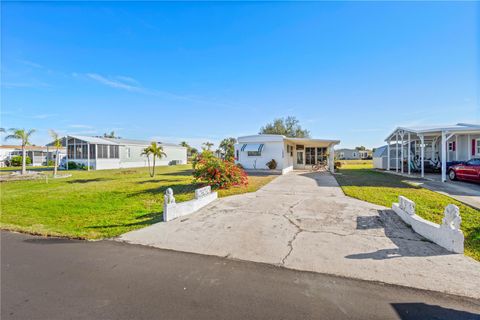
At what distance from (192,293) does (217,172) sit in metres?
7.99

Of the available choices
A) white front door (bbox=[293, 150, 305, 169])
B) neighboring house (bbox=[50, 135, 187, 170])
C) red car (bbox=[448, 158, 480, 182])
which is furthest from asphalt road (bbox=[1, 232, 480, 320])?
neighboring house (bbox=[50, 135, 187, 170])

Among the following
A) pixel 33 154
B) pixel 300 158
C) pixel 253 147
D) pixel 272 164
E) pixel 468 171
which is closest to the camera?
pixel 468 171

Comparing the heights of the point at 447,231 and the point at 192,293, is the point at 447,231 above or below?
above

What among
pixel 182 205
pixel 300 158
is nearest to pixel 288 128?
pixel 300 158

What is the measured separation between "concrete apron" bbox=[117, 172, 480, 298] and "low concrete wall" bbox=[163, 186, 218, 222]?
11.1 inches

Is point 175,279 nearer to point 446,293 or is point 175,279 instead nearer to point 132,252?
point 132,252

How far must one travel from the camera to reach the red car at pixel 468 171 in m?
11.3

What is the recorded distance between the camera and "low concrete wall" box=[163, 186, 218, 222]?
6.52m

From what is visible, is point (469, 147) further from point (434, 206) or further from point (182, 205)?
point (182, 205)

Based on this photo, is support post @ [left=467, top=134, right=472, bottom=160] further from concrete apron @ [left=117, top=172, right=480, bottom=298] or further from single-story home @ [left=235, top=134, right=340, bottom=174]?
concrete apron @ [left=117, top=172, right=480, bottom=298]

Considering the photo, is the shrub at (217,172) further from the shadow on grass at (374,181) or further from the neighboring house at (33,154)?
the neighboring house at (33,154)

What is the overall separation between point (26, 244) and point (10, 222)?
2.93 metres

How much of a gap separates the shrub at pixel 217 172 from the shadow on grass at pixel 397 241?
640 cm

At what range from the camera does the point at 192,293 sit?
2.95m
